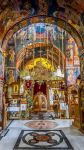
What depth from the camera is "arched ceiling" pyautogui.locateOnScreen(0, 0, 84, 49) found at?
942 centimetres

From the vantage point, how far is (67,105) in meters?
17.1

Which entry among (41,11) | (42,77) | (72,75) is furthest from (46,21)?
(72,75)

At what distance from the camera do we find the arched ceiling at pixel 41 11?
30.9ft

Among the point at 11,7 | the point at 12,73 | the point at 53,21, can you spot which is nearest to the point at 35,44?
the point at 12,73

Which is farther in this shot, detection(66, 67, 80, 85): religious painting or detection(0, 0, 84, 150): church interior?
detection(66, 67, 80, 85): religious painting

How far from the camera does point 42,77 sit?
15.1 m

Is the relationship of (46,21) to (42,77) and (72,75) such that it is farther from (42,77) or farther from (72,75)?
(72,75)

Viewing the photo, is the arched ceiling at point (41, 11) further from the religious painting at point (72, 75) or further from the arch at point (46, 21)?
the religious painting at point (72, 75)

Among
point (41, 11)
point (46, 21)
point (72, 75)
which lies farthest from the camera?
point (72, 75)

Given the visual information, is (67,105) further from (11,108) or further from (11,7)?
(11,7)

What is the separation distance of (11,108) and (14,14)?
319 inches

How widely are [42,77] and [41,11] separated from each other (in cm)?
584

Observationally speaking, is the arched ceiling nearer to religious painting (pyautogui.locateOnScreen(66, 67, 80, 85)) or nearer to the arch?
the arch

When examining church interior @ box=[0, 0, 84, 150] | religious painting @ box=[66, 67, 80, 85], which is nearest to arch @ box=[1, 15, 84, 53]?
church interior @ box=[0, 0, 84, 150]
